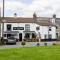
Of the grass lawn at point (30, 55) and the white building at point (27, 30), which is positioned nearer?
the grass lawn at point (30, 55)

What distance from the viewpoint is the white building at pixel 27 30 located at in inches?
3235

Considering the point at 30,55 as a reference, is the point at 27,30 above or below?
above

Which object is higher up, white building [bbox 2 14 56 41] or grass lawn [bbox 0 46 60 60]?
white building [bbox 2 14 56 41]

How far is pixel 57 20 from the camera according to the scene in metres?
120

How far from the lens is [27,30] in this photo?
83.9 m

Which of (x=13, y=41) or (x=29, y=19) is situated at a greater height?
(x=29, y=19)

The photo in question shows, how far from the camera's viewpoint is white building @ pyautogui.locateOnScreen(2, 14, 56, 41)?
82162 mm

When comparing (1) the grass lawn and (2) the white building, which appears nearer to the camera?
(1) the grass lawn

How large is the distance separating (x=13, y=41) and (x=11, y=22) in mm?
22690

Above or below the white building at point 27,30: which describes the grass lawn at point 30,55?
below

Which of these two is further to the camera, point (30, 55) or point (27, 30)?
point (27, 30)

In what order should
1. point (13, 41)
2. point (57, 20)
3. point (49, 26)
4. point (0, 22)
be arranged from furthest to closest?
point (57, 20) → point (49, 26) → point (0, 22) → point (13, 41)

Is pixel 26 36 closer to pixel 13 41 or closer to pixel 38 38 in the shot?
pixel 38 38

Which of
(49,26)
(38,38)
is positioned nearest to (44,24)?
(49,26)
